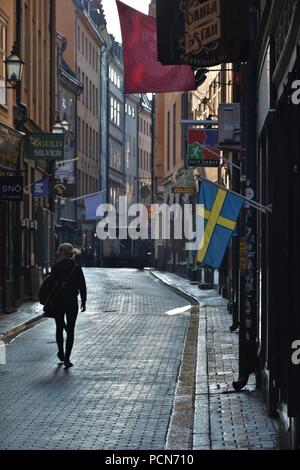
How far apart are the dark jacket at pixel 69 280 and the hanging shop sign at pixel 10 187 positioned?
8554mm

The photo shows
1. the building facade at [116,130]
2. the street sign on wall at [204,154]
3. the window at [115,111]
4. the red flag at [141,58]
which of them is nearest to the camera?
the red flag at [141,58]

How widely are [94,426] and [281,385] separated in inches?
88.9

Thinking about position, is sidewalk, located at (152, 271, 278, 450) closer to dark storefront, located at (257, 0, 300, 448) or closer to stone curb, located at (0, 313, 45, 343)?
dark storefront, located at (257, 0, 300, 448)

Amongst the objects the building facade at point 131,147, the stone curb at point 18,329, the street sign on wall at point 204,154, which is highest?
the building facade at point 131,147

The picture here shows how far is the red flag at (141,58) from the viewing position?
51.5ft

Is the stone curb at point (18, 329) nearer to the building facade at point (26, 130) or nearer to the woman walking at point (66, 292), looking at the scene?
the building facade at point (26, 130)

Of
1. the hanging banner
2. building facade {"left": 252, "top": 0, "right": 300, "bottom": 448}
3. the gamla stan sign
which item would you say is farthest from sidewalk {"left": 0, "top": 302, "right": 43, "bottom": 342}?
building facade {"left": 252, "top": 0, "right": 300, "bottom": 448}

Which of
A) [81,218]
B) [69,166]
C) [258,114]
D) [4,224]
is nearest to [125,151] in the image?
[81,218]

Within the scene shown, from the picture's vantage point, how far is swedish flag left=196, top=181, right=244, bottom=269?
12.7 metres

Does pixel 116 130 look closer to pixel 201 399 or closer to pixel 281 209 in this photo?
pixel 201 399

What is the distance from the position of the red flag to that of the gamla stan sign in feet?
9.13

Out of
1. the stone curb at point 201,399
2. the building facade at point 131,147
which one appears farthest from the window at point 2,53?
the building facade at point 131,147

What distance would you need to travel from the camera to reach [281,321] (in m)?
9.30

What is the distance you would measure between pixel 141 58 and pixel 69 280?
3272 millimetres
